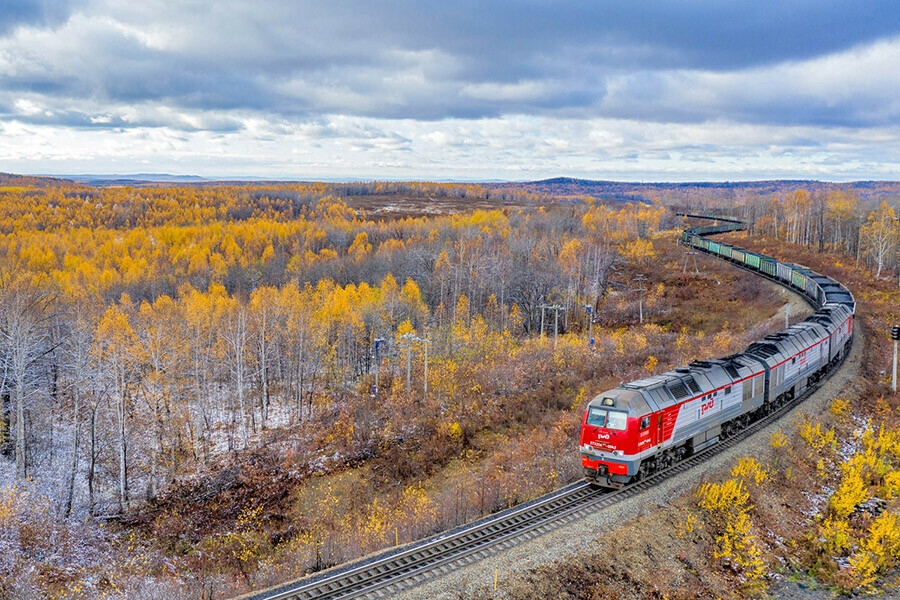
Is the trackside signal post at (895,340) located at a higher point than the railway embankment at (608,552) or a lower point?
higher

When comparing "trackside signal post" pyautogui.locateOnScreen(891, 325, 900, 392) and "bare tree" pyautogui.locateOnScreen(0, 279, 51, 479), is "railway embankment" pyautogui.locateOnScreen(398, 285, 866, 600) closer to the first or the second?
"trackside signal post" pyautogui.locateOnScreen(891, 325, 900, 392)

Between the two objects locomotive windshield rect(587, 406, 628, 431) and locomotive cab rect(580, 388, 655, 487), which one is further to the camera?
locomotive windshield rect(587, 406, 628, 431)

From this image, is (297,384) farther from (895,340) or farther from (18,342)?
(895,340)

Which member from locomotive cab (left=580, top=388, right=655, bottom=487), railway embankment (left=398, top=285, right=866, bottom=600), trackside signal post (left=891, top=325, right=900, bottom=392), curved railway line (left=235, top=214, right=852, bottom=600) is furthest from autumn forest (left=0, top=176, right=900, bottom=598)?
A: trackside signal post (left=891, top=325, right=900, bottom=392)

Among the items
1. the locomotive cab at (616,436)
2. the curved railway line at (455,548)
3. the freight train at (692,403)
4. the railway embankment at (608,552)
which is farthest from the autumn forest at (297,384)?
the railway embankment at (608,552)

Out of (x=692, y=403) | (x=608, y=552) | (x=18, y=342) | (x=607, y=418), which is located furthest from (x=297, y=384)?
(x=608, y=552)

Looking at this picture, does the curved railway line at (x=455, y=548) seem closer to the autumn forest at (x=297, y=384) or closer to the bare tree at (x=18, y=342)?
the autumn forest at (x=297, y=384)
